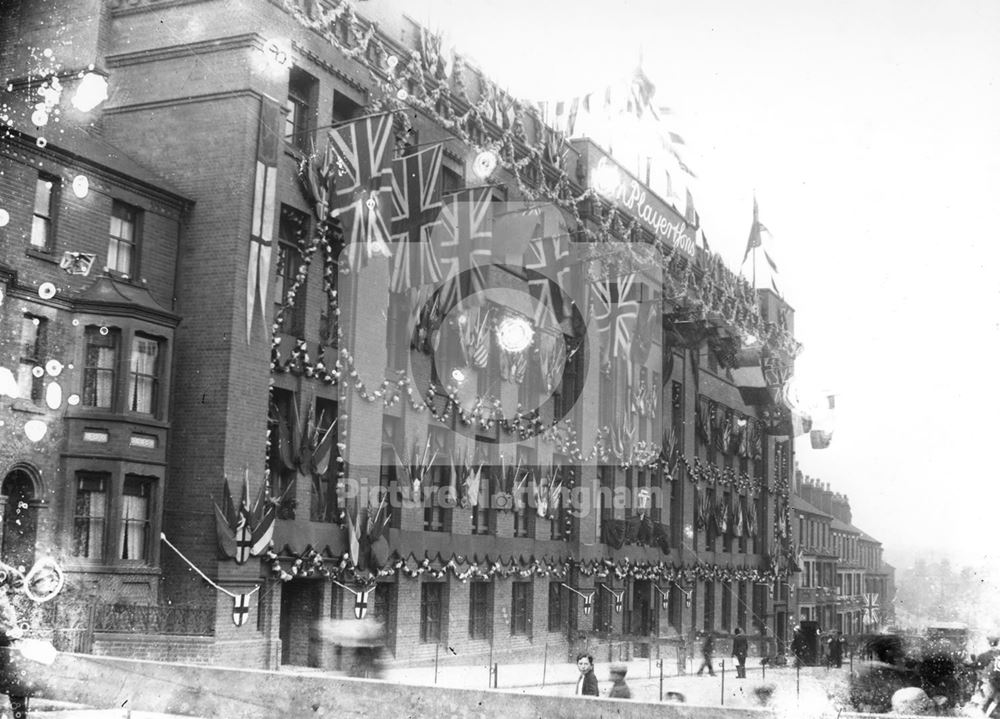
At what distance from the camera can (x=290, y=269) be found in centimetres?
3023

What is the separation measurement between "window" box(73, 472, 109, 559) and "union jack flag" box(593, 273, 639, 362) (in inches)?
930

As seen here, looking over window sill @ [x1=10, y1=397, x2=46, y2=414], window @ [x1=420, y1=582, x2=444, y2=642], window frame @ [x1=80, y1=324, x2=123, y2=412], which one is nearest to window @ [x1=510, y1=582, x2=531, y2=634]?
window @ [x1=420, y1=582, x2=444, y2=642]

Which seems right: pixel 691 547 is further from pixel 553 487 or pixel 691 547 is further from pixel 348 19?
pixel 348 19

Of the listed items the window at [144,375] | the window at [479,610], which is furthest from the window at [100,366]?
the window at [479,610]

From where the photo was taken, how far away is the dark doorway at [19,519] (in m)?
24.2

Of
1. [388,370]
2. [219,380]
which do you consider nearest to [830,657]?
[388,370]

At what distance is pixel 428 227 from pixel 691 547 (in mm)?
28393

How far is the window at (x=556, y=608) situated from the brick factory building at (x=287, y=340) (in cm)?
12

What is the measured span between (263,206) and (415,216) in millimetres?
4386

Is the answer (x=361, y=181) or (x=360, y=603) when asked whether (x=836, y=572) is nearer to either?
(x=360, y=603)

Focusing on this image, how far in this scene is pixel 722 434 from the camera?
5947cm

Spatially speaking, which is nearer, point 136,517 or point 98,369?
point 98,369

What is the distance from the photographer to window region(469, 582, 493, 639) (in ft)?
123

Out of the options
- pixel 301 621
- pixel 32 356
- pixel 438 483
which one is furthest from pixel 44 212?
pixel 438 483
